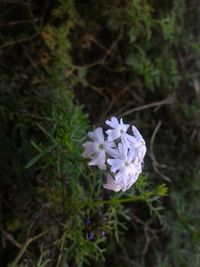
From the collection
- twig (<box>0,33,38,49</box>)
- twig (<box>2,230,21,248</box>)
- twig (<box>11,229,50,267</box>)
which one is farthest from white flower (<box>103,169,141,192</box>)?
twig (<box>0,33,38,49</box>)

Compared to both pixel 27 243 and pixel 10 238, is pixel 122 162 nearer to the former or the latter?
pixel 27 243

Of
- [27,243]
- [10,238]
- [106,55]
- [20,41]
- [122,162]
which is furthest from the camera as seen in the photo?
[106,55]

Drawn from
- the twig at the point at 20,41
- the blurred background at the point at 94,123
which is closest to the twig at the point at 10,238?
the blurred background at the point at 94,123

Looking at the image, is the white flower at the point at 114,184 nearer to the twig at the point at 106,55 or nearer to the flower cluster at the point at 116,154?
the flower cluster at the point at 116,154

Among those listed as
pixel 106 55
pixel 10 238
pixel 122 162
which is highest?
pixel 122 162

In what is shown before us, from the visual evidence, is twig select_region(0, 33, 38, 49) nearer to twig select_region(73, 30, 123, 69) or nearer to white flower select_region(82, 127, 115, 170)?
twig select_region(73, 30, 123, 69)

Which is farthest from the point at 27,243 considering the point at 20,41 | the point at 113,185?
the point at 20,41
